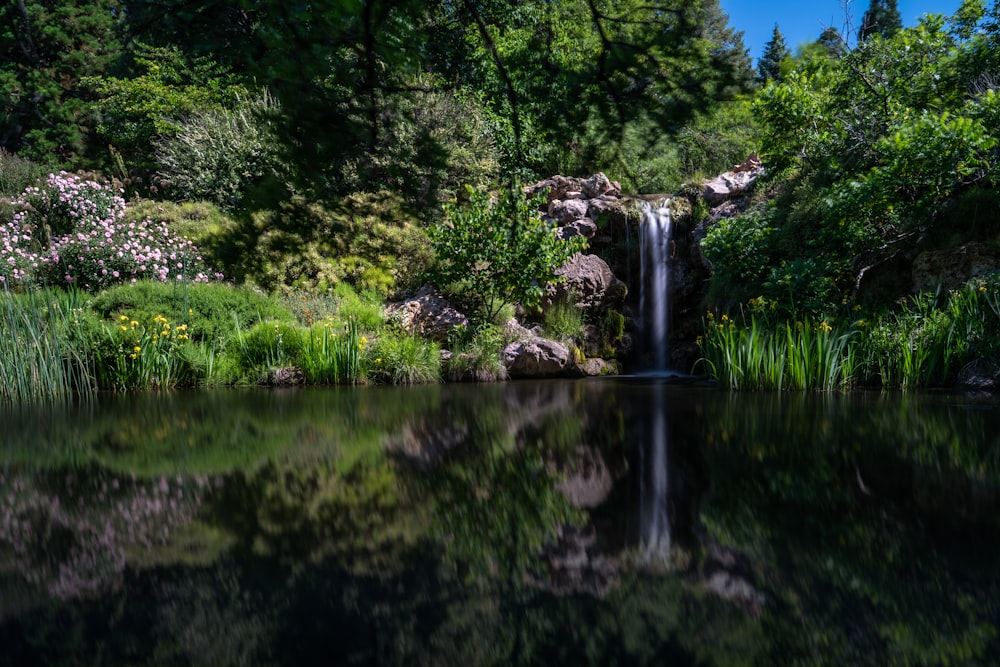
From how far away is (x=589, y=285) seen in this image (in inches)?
425

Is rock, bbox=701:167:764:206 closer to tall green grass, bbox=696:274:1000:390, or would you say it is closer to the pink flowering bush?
tall green grass, bbox=696:274:1000:390

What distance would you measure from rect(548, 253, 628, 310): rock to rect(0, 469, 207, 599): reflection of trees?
8486mm

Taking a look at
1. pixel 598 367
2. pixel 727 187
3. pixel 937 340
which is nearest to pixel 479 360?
pixel 598 367

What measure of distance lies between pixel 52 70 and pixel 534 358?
22.8 metres

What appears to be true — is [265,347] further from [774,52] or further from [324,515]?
[774,52]

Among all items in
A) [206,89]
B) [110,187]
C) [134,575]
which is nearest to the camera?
[134,575]

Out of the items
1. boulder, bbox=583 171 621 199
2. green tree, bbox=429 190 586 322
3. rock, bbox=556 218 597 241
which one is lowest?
green tree, bbox=429 190 586 322

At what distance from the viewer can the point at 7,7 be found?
69.2 ft

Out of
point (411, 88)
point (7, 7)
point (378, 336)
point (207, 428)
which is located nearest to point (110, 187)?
point (378, 336)

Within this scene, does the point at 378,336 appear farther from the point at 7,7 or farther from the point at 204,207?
the point at 7,7

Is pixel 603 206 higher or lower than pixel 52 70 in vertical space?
lower

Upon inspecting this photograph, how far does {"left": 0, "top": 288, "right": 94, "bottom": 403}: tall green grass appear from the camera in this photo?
222 inches

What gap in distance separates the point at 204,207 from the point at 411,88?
37.4 ft

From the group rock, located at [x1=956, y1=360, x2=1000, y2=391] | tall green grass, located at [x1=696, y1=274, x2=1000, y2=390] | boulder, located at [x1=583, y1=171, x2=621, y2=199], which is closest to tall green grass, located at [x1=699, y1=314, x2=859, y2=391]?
tall green grass, located at [x1=696, y1=274, x2=1000, y2=390]
